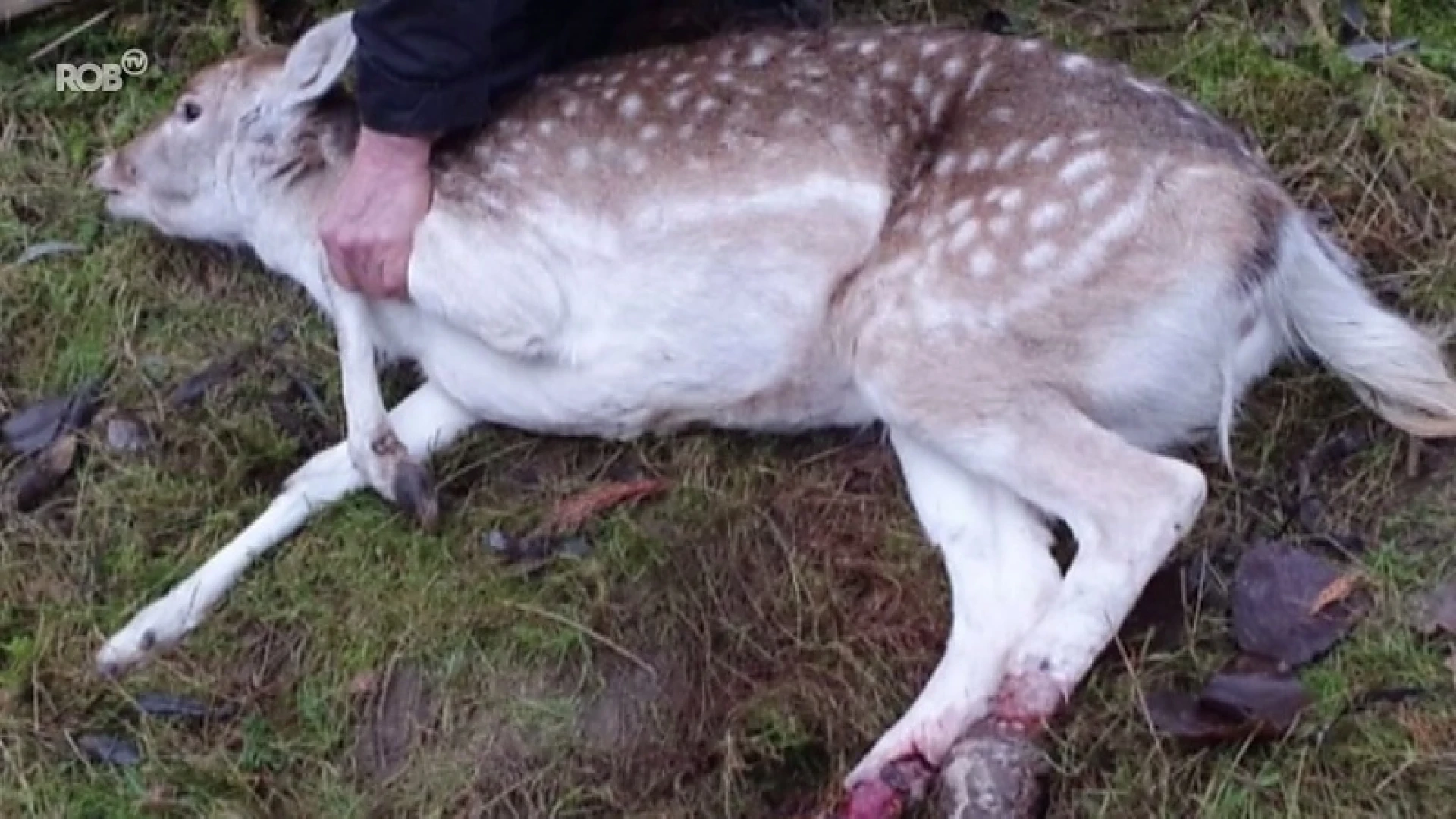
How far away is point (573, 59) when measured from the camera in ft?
15.9

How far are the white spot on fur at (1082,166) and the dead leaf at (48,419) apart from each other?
6.21 ft

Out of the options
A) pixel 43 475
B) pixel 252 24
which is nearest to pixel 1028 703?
pixel 43 475

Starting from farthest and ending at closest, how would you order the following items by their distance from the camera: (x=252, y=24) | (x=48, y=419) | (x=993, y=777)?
1. (x=252, y=24)
2. (x=48, y=419)
3. (x=993, y=777)

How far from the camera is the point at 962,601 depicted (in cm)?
413

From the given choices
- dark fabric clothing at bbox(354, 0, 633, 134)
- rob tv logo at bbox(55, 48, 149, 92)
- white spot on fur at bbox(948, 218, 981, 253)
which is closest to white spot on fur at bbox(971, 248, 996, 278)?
white spot on fur at bbox(948, 218, 981, 253)

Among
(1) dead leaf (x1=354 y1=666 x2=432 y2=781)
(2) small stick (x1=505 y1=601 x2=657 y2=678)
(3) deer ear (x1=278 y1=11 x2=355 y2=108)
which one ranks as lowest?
(1) dead leaf (x1=354 y1=666 x2=432 y2=781)

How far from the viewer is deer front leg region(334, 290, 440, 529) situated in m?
4.47

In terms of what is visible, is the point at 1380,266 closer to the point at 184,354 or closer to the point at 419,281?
the point at 419,281

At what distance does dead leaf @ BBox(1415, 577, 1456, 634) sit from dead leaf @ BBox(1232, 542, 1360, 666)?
4.2 inches

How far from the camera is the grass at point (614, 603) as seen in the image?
3.94 metres

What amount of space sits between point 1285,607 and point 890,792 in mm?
713

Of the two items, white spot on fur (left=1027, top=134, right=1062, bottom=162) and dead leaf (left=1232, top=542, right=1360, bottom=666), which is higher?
white spot on fur (left=1027, top=134, right=1062, bottom=162)

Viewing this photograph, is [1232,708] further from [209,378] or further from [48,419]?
[48,419]

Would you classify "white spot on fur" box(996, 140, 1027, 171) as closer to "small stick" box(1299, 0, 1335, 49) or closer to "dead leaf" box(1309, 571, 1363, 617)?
"dead leaf" box(1309, 571, 1363, 617)
